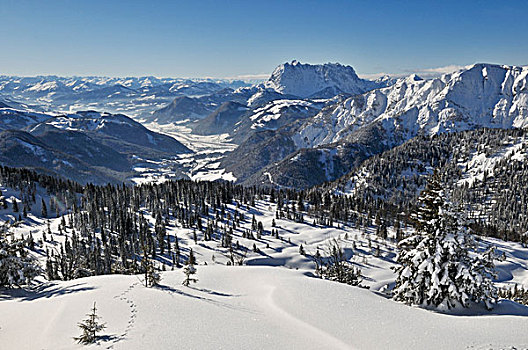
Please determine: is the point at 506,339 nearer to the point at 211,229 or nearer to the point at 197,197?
the point at 211,229

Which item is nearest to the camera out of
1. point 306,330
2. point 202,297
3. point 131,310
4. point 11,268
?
point 306,330

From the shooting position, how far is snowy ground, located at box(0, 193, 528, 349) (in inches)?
821

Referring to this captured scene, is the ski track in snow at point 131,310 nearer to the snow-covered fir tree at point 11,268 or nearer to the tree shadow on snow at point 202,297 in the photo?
the tree shadow on snow at point 202,297

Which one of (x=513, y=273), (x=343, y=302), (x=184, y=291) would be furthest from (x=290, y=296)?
(x=513, y=273)

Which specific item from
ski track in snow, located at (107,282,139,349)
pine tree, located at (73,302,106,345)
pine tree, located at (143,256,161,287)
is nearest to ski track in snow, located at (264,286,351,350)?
ski track in snow, located at (107,282,139,349)

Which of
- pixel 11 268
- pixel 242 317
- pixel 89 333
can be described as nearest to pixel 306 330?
pixel 242 317

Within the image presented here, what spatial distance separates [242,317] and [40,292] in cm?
2560

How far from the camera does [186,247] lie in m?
140

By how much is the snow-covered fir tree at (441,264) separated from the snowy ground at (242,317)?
1621mm

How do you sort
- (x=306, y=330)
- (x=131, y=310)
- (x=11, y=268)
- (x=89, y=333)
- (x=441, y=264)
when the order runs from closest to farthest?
(x=89, y=333) → (x=306, y=330) → (x=131, y=310) → (x=441, y=264) → (x=11, y=268)

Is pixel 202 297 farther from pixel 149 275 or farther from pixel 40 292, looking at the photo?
pixel 40 292

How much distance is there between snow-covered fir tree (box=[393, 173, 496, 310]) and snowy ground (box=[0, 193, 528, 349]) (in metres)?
1.62

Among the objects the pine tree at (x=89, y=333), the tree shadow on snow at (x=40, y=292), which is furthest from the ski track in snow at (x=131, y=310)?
the tree shadow on snow at (x=40, y=292)

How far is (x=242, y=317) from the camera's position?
81.4 ft
